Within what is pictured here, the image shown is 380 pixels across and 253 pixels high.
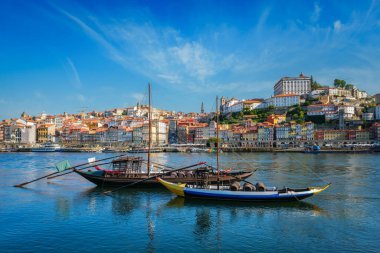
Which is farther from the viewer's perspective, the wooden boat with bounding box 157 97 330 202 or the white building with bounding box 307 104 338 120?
the white building with bounding box 307 104 338 120

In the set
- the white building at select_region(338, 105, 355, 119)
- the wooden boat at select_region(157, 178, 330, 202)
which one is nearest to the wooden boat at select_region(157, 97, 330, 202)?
the wooden boat at select_region(157, 178, 330, 202)

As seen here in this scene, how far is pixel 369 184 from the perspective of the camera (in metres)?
25.8

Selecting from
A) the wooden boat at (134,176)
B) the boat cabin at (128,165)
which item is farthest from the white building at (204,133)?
the boat cabin at (128,165)

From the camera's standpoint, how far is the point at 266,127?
90.6m

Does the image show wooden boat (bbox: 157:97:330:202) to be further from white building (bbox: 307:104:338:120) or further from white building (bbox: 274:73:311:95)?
white building (bbox: 274:73:311:95)

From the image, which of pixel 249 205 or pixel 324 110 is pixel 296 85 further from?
pixel 249 205

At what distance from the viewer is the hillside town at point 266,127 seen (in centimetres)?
8619

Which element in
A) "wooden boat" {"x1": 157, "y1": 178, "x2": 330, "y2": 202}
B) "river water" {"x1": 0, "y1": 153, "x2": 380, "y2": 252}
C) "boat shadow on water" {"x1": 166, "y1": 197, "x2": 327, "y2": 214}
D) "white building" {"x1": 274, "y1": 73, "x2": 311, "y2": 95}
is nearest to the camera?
"river water" {"x1": 0, "y1": 153, "x2": 380, "y2": 252}

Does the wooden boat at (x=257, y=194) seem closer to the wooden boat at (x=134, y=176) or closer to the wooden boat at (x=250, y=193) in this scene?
the wooden boat at (x=250, y=193)

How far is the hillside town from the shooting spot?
8619cm

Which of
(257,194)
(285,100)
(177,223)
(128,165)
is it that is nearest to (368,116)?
(285,100)

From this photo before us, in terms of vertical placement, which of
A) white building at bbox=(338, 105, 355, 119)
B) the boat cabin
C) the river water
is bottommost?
the river water

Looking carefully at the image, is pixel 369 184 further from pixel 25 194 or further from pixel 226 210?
pixel 25 194

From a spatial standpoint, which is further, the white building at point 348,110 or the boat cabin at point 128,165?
the white building at point 348,110
